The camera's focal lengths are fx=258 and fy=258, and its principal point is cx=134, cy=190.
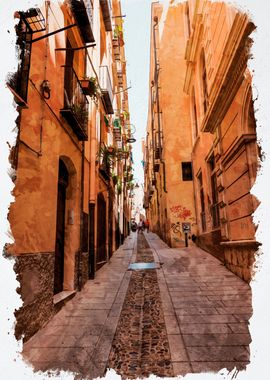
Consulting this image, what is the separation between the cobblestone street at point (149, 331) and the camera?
2.78 metres

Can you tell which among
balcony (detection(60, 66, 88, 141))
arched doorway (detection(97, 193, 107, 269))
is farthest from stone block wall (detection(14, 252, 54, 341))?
arched doorway (detection(97, 193, 107, 269))

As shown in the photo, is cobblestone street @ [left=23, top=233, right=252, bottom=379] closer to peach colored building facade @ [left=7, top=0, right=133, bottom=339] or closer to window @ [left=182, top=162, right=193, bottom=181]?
peach colored building facade @ [left=7, top=0, right=133, bottom=339]

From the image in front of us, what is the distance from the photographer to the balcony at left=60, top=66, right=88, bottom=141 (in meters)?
5.54

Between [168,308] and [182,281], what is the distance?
2.10 meters

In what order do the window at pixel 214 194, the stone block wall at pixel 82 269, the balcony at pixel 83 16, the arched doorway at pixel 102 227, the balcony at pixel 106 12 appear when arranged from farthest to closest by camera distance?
the balcony at pixel 106 12
the arched doorway at pixel 102 227
the window at pixel 214 194
the balcony at pixel 83 16
the stone block wall at pixel 82 269

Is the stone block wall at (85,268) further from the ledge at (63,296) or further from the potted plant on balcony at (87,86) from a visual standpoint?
the potted plant on balcony at (87,86)

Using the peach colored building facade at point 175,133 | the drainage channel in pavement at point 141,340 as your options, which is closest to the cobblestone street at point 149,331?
the drainage channel in pavement at point 141,340

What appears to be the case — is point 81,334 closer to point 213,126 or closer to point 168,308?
point 168,308

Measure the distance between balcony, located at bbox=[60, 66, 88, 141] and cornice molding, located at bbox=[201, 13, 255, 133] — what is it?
3.51 metres

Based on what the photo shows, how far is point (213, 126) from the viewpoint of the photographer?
8367 mm

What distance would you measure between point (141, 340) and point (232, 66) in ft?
18.4

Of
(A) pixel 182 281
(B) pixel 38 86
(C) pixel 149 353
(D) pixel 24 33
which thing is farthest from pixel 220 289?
(D) pixel 24 33

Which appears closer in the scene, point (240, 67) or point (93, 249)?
point (240, 67)

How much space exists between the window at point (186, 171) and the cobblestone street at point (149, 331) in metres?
8.78
